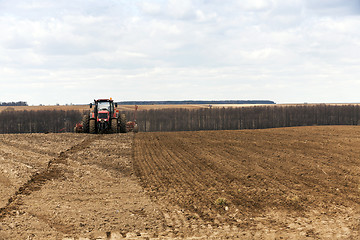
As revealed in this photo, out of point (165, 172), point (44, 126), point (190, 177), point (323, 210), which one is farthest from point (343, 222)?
point (44, 126)

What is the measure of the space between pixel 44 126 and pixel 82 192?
2170 inches

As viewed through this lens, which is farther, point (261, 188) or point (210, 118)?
point (210, 118)

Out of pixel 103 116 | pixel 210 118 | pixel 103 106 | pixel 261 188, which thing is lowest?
pixel 261 188

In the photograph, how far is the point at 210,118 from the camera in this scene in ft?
205

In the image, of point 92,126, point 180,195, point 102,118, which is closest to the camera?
point 180,195

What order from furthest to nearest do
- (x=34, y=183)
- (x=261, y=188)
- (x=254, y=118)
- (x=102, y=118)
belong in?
(x=254, y=118) < (x=102, y=118) < (x=34, y=183) < (x=261, y=188)

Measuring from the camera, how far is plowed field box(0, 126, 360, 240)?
7527 mm

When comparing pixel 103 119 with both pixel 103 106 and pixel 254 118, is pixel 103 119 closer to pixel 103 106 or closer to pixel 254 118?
pixel 103 106

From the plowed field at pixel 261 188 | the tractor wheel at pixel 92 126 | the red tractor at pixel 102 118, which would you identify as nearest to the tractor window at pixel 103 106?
the red tractor at pixel 102 118

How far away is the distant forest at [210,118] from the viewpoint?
60.1m

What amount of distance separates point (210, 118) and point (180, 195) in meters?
52.5

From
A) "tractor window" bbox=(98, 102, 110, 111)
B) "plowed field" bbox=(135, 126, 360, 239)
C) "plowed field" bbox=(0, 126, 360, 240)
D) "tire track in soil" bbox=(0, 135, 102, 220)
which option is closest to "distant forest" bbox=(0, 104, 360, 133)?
"tractor window" bbox=(98, 102, 110, 111)

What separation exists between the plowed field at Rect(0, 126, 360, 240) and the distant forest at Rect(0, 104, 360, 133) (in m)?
43.2

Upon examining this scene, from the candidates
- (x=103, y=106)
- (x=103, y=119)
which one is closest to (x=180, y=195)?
(x=103, y=119)
